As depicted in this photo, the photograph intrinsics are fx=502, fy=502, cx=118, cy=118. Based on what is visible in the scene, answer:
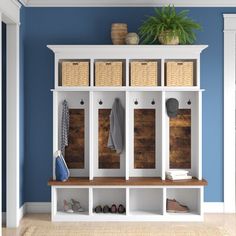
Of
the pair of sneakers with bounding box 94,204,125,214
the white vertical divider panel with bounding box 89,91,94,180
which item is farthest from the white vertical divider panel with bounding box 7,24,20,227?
the pair of sneakers with bounding box 94,204,125,214

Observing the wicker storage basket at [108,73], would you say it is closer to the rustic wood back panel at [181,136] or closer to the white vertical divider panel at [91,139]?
the white vertical divider panel at [91,139]

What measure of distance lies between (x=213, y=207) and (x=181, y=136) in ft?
3.60

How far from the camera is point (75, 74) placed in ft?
20.7

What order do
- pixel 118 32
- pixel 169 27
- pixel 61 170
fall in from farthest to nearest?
pixel 118 32 < pixel 169 27 < pixel 61 170

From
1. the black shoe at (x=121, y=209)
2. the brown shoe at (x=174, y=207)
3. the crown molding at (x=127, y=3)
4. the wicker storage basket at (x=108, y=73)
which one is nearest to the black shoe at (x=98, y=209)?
the black shoe at (x=121, y=209)

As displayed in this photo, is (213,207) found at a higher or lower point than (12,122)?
lower

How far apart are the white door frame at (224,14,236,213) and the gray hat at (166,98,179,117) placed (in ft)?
2.51

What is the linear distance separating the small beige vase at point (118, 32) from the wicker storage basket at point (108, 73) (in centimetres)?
30

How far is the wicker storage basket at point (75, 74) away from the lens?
632 cm

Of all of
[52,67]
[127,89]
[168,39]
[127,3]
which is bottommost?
[127,89]

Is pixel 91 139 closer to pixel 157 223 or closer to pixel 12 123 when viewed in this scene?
pixel 12 123

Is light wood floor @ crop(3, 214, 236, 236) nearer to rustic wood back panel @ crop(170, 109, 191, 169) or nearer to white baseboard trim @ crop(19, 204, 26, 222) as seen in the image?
white baseboard trim @ crop(19, 204, 26, 222)

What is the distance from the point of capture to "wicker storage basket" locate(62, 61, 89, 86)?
6316 mm

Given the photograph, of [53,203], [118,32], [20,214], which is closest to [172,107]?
[118,32]
